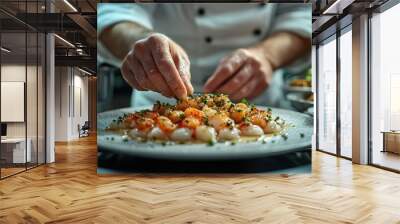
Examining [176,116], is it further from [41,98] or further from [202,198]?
[41,98]

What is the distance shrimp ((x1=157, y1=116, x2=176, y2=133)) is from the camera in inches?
231

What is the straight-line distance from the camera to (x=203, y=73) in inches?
246

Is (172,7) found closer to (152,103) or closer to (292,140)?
(152,103)

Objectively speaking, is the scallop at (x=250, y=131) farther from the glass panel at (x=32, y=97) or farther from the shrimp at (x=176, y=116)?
the glass panel at (x=32, y=97)

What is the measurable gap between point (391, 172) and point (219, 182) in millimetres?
2997

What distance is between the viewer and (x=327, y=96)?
32.7 feet

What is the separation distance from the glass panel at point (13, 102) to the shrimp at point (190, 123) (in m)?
2.70

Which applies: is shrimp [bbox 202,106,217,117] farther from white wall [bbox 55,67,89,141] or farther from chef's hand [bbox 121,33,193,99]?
white wall [bbox 55,67,89,141]

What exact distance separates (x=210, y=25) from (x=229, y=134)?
5.84 ft

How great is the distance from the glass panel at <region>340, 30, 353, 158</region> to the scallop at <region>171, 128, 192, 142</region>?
160 inches

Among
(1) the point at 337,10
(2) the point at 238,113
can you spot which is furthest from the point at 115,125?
(1) the point at 337,10

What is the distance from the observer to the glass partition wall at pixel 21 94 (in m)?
6.02

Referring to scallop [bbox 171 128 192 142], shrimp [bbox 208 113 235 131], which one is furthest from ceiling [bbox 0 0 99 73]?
shrimp [bbox 208 113 235 131]

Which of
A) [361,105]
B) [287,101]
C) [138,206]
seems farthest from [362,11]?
[138,206]
